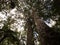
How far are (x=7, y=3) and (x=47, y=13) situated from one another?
4606 mm

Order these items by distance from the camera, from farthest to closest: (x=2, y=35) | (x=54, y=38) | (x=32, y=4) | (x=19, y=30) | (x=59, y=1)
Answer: (x=19, y=30) < (x=2, y=35) < (x=32, y=4) < (x=59, y=1) < (x=54, y=38)

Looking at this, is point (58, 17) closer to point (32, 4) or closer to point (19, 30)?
point (32, 4)

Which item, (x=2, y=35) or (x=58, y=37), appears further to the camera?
(x=2, y=35)

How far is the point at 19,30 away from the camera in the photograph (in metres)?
10.4

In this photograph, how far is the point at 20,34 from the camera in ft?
34.6

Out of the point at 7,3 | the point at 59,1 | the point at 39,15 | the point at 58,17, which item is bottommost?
the point at 7,3

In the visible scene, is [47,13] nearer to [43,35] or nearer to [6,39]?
[43,35]

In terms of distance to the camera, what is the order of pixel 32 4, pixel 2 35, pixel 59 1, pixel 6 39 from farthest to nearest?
1. pixel 6 39
2. pixel 2 35
3. pixel 32 4
4. pixel 59 1

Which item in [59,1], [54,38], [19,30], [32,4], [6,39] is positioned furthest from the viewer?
[19,30]

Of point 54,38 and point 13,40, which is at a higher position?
point 54,38

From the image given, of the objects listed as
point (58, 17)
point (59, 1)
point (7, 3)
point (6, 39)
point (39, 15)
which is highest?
point (59, 1)

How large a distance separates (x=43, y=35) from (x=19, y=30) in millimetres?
6325

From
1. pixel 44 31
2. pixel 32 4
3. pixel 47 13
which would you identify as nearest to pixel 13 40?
pixel 32 4

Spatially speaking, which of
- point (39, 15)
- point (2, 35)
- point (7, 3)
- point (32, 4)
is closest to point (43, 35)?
point (39, 15)
